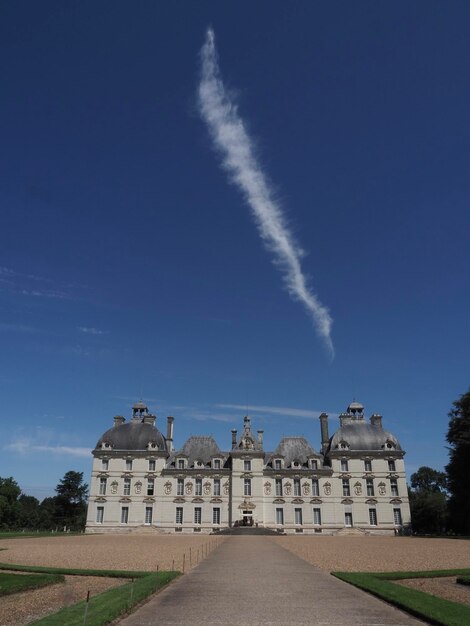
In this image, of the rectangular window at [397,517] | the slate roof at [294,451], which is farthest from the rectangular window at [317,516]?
the rectangular window at [397,517]

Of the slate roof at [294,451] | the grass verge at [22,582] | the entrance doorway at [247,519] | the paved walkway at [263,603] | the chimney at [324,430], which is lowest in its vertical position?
the paved walkway at [263,603]

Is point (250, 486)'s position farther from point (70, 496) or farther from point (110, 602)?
point (110, 602)

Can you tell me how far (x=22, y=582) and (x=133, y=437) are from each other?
142 feet

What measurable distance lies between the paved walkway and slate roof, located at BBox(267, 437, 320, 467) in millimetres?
39628

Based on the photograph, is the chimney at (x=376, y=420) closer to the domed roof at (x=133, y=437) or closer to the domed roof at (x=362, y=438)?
the domed roof at (x=362, y=438)

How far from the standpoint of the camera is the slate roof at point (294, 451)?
5300 centimetres

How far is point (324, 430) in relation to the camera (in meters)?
58.0

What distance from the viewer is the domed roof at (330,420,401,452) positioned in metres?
53.1

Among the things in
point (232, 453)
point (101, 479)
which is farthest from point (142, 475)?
point (232, 453)

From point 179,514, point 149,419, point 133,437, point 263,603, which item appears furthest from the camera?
point 149,419

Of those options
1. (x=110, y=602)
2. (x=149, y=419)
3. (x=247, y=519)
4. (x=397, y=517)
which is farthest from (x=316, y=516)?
(x=110, y=602)

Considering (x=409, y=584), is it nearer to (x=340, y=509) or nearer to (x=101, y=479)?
(x=340, y=509)

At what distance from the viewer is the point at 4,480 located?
63781 millimetres

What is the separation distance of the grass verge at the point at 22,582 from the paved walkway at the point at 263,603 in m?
3.39
